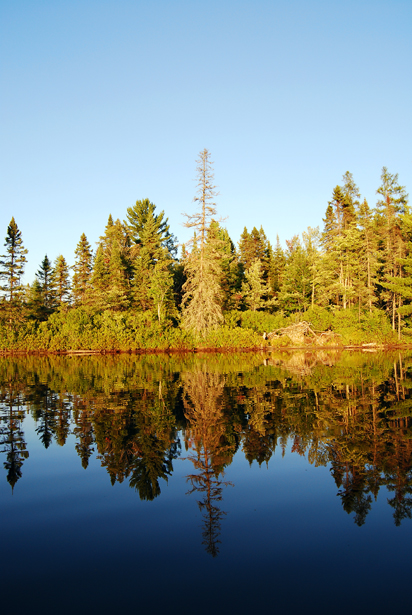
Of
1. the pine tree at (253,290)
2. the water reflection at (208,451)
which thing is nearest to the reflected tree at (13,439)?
the water reflection at (208,451)

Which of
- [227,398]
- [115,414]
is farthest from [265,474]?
[227,398]

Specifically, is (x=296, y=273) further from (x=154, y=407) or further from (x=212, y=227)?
(x=154, y=407)

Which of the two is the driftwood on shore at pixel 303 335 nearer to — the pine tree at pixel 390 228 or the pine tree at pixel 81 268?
the pine tree at pixel 390 228

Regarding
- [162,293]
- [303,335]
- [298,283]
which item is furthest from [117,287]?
[298,283]

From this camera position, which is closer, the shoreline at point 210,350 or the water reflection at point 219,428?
the water reflection at point 219,428

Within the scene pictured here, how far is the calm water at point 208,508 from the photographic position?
3.86 m

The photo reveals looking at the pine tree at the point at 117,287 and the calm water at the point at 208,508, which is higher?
the pine tree at the point at 117,287

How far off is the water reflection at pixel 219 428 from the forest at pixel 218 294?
18.4 m

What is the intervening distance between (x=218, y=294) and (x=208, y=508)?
28.3m

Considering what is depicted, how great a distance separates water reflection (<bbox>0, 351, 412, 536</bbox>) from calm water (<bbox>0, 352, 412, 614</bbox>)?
42 mm

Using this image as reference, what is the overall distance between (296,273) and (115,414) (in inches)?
1669

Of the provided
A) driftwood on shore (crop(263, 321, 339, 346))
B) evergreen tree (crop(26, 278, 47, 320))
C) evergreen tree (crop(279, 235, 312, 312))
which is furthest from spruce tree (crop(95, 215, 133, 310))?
evergreen tree (crop(279, 235, 312, 312))

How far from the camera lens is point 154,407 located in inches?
478

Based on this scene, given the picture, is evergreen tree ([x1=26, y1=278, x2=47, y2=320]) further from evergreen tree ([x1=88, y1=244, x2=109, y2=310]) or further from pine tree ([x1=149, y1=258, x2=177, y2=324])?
pine tree ([x1=149, y1=258, x2=177, y2=324])
